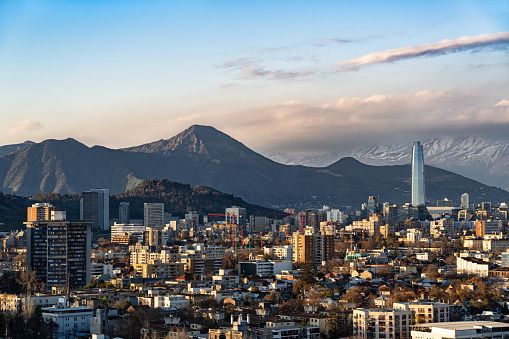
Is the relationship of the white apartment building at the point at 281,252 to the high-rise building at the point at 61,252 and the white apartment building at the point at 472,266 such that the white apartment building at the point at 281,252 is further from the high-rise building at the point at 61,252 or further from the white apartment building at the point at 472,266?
the high-rise building at the point at 61,252

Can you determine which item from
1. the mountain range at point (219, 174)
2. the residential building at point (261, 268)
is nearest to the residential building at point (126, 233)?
the residential building at point (261, 268)

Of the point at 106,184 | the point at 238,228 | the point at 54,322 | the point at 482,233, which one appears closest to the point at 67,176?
the point at 106,184

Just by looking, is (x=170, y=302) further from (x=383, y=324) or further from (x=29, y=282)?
(x=383, y=324)

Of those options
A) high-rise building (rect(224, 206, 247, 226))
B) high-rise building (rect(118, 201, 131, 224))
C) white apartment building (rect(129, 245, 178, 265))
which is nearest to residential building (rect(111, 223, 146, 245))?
high-rise building (rect(118, 201, 131, 224))

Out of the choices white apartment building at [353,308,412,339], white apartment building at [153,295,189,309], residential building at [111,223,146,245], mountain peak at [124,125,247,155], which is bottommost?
white apartment building at [353,308,412,339]

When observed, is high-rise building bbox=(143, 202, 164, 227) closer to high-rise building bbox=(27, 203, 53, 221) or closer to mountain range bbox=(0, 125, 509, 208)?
high-rise building bbox=(27, 203, 53, 221)

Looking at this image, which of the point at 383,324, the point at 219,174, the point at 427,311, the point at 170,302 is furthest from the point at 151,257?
the point at 219,174
